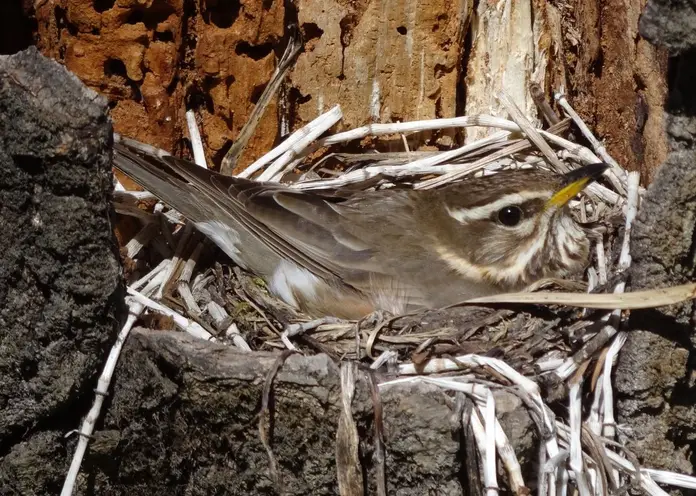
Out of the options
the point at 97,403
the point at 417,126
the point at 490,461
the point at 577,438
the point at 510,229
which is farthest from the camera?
the point at 417,126

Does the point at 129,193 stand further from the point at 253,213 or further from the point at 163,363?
the point at 163,363

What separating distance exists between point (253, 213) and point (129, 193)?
649 millimetres

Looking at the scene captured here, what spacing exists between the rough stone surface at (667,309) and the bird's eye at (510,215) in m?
1.38

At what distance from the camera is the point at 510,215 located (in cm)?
556

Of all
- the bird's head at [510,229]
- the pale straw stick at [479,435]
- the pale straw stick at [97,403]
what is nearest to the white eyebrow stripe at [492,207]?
the bird's head at [510,229]

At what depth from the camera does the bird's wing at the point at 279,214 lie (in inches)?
202

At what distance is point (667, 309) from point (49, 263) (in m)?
2.46

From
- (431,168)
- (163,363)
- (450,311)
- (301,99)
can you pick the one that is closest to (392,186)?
(431,168)

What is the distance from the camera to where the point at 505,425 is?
384 centimetres

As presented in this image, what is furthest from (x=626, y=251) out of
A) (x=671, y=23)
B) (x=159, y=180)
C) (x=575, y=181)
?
(x=159, y=180)

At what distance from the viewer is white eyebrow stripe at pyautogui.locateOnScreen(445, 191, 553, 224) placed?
17.7 ft

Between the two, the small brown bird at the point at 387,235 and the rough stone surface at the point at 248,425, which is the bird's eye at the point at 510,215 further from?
the rough stone surface at the point at 248,425

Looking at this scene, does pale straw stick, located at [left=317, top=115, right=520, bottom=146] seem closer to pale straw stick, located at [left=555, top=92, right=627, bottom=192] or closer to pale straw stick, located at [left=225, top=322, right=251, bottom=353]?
pale straw stick, located at [left=555, top=92, right=627, bottom=192]

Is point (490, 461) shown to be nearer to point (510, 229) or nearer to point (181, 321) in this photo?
point (181, 321)
